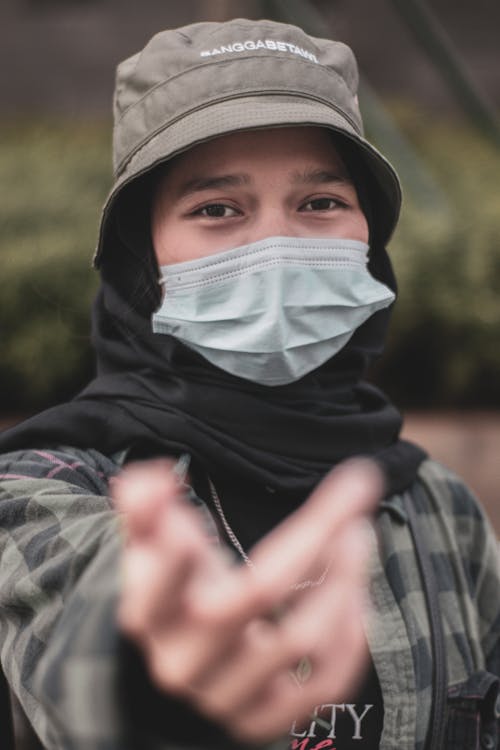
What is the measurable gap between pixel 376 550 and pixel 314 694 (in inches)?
39.4

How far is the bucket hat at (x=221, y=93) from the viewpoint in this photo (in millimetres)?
1796

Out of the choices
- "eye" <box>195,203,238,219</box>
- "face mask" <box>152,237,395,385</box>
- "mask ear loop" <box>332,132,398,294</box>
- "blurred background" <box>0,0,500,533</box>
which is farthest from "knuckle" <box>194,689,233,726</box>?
"blurred background" <box>0,0,500,533</box>

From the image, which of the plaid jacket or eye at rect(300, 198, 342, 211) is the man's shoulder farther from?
eye at rect(300, 198, 342, 211)

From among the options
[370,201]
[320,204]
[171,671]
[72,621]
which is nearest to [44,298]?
[370,201]

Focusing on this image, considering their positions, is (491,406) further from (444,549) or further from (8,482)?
(8,482)

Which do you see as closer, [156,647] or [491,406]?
[156,647]

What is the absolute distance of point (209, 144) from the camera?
1.84 m

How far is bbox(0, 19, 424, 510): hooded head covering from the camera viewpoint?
180 centimetres

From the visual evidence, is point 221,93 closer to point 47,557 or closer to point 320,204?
point 320,204

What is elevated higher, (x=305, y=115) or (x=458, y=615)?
(x=305, y=115)

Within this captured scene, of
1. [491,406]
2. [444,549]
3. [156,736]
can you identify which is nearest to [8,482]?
[156,736]

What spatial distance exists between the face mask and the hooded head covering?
0.05 meters

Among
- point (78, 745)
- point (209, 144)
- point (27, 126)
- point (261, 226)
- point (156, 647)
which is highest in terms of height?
point (27, 126)

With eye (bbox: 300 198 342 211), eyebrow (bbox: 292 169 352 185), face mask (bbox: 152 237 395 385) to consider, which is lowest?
face mask (bbox: 152 237 395 385)
